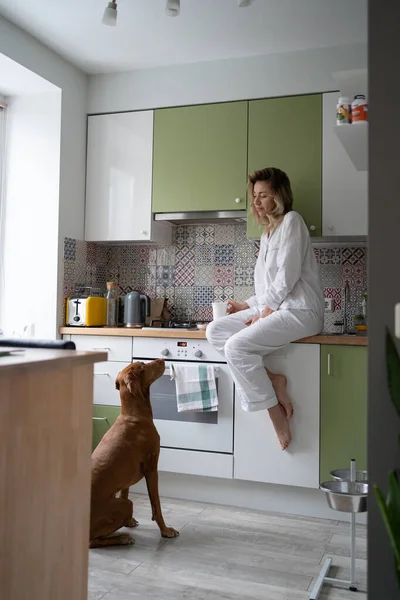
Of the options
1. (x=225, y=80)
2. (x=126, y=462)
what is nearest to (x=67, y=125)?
(x=225, y=80)

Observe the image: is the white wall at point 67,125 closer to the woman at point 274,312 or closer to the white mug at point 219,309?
the white mug at point 219,309

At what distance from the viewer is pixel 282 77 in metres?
3.57

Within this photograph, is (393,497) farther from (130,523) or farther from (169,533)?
(130,523)

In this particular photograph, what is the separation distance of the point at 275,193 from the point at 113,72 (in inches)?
59.7

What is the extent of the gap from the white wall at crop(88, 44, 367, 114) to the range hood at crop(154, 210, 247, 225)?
0.69 metres

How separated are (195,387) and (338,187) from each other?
140 cm

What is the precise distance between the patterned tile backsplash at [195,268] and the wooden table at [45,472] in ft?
7.00

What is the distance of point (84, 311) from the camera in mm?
3701

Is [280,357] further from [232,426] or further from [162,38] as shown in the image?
[162,38]

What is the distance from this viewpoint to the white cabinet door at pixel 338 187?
3389 millimetres

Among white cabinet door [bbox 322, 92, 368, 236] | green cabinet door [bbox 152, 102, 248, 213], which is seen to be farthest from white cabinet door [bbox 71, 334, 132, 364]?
white cabinet door [bbox 322, 92, 368, 236]

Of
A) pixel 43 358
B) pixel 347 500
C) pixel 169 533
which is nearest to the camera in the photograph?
pixel 43 358

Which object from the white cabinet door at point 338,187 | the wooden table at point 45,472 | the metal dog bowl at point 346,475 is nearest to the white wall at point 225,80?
the white cabinet door at point 338,187

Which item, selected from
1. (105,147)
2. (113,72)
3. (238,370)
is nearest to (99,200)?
(105,147)
